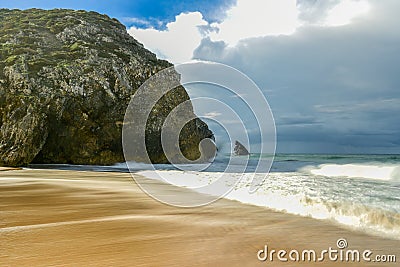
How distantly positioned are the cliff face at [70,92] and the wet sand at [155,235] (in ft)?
55.1

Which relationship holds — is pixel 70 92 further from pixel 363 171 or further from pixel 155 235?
pixel 155 235

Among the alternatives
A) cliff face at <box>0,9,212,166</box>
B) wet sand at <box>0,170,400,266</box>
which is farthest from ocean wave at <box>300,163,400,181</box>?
wet sand at <box>0,170,400,266</box>

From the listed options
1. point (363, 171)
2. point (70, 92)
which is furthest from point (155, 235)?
point (70, 92)

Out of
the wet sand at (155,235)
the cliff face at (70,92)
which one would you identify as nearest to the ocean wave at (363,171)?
the cliff face at (70,92)

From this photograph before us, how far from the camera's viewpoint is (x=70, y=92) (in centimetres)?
2267

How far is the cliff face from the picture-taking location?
19688mm

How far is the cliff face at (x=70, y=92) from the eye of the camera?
19688mm

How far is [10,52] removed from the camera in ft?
76.1

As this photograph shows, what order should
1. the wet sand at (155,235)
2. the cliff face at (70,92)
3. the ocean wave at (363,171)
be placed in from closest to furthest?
1. the wet sand at (155,235)
2. the ocean wave at (363,171)
3. the cliff face at (70,92)

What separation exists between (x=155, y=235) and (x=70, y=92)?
21658 mm

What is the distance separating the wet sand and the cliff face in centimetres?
1679

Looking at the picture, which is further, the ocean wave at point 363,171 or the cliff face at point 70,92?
the cliff face at point 70,92

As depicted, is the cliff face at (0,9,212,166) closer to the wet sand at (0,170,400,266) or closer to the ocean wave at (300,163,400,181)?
the ocean wave at (300,163,400,181)

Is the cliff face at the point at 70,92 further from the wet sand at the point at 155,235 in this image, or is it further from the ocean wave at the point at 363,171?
the wet sand at the point at 155,235
